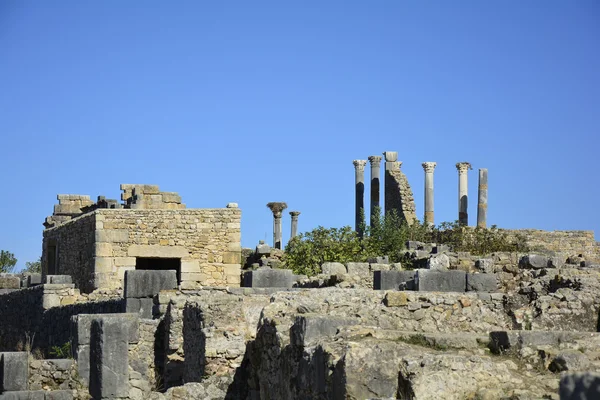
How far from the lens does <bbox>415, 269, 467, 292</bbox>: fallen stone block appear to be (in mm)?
14703

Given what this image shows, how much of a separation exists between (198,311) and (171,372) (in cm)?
230

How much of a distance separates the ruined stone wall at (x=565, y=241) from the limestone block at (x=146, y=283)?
951 inches

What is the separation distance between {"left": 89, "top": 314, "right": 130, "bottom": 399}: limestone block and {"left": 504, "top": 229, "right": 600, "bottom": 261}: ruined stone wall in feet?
88.6

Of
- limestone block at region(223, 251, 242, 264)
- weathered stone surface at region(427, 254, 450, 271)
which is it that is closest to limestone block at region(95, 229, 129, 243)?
limestone block at region(223, 251, 242, 264)

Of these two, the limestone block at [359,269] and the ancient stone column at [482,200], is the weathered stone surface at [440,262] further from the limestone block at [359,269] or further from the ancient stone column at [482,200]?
the ancient stone column at [482,200]

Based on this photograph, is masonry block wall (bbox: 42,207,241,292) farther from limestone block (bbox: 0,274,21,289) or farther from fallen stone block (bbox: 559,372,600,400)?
fallen stone block (bbox: 559,372,600,400)

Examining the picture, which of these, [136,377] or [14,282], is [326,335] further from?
[14,282]

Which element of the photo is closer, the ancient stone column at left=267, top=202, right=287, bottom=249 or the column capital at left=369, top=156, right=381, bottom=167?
the column capital at left=369, top=156, right=381, bottom=167

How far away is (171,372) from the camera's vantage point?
16.4m

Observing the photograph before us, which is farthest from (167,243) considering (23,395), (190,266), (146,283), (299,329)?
(299,329)

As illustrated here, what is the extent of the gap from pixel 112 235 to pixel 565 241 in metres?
22.2

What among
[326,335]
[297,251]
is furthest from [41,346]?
[326,335]

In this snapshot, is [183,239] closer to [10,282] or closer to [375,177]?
[10,282]

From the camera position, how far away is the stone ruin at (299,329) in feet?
27.8
